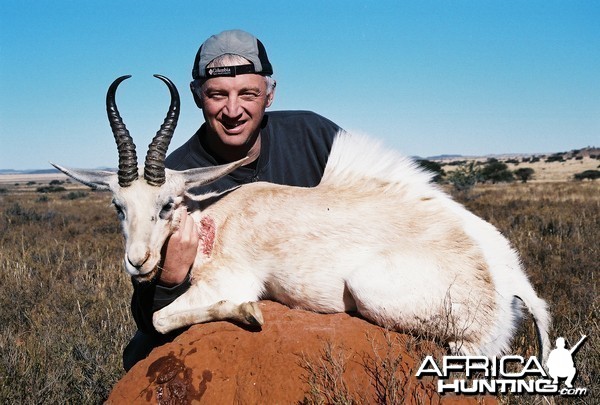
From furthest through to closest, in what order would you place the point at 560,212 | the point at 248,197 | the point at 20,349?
1. the point at 560,212
2. the point at 20,349
3. the point at 248,197

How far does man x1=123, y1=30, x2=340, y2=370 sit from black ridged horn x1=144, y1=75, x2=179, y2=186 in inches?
18.2

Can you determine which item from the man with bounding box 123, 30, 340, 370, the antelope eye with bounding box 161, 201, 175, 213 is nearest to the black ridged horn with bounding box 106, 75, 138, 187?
the antelope eye with bounding box 161, 201, 175, 213

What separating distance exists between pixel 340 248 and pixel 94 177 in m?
2.28

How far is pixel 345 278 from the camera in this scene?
4113 mm

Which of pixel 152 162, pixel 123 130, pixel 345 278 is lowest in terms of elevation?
pixel 345 278

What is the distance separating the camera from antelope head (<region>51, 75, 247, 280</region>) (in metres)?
3.96

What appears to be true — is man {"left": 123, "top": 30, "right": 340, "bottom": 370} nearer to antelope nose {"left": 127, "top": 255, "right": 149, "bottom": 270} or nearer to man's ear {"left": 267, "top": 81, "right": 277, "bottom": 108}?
man's ear {"left": 267, "top": 81, "right": 277, "bottom": 108}

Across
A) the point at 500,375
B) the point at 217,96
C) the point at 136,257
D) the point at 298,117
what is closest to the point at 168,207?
the point at 136,257

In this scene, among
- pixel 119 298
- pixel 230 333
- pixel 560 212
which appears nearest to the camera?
pixel 230 333

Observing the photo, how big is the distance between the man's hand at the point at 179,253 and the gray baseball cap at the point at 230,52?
1623mm

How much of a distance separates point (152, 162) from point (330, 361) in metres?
2.15

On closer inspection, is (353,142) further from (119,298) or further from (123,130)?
(119,298)

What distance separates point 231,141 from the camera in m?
5.54

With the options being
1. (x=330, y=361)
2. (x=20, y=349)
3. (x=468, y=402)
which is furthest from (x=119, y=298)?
(x=468, y=402)
